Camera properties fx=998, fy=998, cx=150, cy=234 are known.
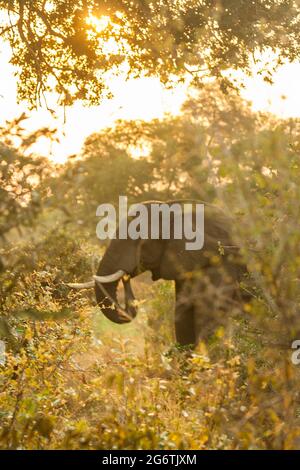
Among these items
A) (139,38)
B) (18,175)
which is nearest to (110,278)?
(139,38)

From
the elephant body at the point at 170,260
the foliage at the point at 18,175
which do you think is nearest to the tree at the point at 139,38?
the elephant body at the point at 170,260

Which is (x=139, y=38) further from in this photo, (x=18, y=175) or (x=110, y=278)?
(x=18, y=175)

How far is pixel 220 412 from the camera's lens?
661cm

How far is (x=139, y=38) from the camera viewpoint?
12883 millimetres

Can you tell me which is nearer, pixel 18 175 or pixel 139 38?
pixel 18 175

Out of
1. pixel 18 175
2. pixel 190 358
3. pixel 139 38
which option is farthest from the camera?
pixel 139 38

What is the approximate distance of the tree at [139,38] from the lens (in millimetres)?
12406

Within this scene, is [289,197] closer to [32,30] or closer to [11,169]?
[11,169]

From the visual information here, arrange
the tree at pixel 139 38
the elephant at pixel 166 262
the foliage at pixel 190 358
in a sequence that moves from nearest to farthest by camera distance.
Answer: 1. the foliage at pixel 190 358
2. the tree at pixel 139 38
3. the elephant at pixel 166 262

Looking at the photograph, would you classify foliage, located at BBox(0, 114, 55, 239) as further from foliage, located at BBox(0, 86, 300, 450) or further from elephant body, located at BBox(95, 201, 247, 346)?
elephant body, located at BBox(95, 201, 247, 346)

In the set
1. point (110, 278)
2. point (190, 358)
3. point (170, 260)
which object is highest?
point (170, 260)

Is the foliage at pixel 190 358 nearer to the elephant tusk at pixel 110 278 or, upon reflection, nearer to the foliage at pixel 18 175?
the foliage at pixel 18 175

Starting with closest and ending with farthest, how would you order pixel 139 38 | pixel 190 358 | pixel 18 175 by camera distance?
pixel 18 175
pixel 190 358
pixel 139 38

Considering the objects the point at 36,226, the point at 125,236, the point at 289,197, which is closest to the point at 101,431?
the point at 36,226
